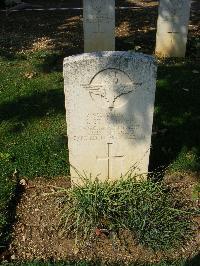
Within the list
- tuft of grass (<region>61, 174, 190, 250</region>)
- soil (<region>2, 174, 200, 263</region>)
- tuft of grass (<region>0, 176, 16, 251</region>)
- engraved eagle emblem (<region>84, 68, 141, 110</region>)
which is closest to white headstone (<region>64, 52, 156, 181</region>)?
engraved eagle emblem (<region>84, 68, 141, 110</region>)

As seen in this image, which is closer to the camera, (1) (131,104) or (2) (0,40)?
(1) (131,104)

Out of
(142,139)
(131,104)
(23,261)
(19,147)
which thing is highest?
(131,104)

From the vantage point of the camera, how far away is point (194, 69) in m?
8.34

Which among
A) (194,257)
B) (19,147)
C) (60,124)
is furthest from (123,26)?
(194,257)

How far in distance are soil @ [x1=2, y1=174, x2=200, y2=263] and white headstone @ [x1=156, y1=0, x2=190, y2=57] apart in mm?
4735

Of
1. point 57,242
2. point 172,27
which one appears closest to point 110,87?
point 57,242

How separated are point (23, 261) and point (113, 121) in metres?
1.66

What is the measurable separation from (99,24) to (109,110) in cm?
499

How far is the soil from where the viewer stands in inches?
170

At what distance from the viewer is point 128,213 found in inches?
178

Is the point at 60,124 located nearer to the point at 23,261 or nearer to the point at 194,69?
the point at 23,261

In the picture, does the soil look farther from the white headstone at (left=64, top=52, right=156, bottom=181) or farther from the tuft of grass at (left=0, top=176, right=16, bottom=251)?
the white headstone at (left=64, top=52, right=156, bottom=181)

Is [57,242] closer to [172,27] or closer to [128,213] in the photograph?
[128,213]

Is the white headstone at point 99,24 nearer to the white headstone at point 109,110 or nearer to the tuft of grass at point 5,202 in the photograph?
the tuft of grass at point 5,202
